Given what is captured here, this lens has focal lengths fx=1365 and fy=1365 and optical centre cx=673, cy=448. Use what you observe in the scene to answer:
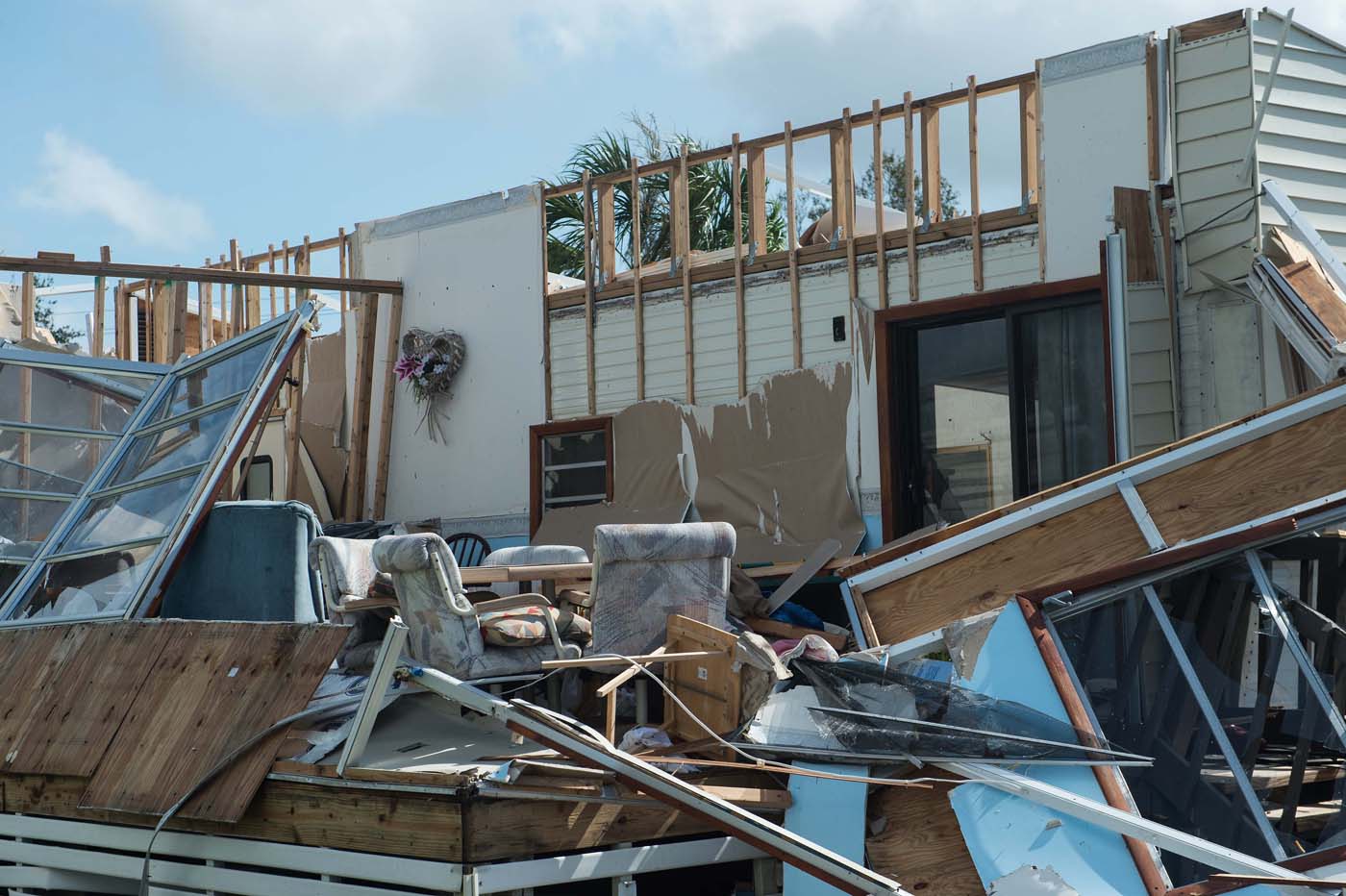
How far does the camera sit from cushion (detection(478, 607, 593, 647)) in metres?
6.04

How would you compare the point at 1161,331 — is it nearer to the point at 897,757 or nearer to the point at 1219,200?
the point at 1219,200

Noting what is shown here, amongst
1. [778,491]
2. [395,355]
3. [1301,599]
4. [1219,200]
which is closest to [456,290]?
[395,355]

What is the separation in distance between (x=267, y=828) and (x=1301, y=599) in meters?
4.17

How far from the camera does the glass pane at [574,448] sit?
12148 mm

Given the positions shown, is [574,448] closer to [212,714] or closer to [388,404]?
[388,404]

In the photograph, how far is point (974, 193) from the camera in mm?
9750

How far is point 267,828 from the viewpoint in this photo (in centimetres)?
568

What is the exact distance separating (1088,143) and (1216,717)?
18.1 ft

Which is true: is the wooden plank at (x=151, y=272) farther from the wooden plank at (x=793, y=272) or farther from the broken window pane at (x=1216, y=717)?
the broken window pane at (x=1216, y=717)

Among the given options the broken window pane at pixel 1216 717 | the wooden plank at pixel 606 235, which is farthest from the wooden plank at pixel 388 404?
the broken window pane at pixel 1216 717

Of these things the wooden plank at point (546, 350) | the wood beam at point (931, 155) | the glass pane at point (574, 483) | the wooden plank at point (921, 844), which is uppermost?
the wood beam at point (931, 155)

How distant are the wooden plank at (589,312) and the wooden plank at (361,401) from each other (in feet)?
8.02

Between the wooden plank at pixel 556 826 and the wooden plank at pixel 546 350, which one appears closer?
the wooden plank at pixel 556 826

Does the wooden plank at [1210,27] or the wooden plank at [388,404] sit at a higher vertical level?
the wooden plank at [1210,27]
